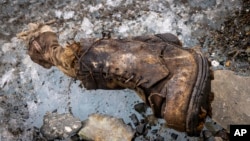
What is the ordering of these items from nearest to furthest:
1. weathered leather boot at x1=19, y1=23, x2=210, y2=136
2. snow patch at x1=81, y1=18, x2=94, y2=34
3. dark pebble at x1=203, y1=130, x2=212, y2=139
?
1. weathered leather boot at x1=19, y1=23, x2=210, y2=136
2. dark pebble at x1=203, y1=130, x2=212, y2=139
3. snow patch at x1=81, y1=18, x2=94, y2=34

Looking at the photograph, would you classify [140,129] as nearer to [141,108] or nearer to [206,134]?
[141,108]

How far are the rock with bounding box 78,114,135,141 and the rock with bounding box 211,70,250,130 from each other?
0.54 meters

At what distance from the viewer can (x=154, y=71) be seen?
216cm

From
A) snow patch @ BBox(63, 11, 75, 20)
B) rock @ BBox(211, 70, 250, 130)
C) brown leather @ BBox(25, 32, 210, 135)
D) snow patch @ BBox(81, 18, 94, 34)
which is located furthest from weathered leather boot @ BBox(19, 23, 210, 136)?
snow patch @ BBox(63, 11, 75, 20)

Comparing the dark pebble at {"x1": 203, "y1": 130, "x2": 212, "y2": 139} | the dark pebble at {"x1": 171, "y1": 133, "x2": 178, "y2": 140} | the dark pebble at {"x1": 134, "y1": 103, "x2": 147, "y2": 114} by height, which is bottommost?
the dark pebble at {"x1": 171, "y1": 133, "x2": 178, "y2": 140}

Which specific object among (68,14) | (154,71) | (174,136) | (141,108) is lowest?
(174,136)

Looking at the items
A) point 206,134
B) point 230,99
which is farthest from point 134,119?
point 230,99

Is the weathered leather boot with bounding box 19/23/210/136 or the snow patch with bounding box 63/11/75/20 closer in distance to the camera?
the weathered leather boot with bounding box 19/23/210/136

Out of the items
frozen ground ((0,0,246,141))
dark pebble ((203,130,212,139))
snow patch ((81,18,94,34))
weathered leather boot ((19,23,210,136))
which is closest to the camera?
weathered leather boot ((19,23,210,136))

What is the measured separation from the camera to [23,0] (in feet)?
10.4

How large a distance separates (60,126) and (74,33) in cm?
→ 73

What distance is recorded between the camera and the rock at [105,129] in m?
2.48

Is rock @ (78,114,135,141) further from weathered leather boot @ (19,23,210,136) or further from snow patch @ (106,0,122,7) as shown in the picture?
snow patch @ (106,0,122,7)

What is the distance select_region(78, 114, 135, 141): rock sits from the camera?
2.48 metres
